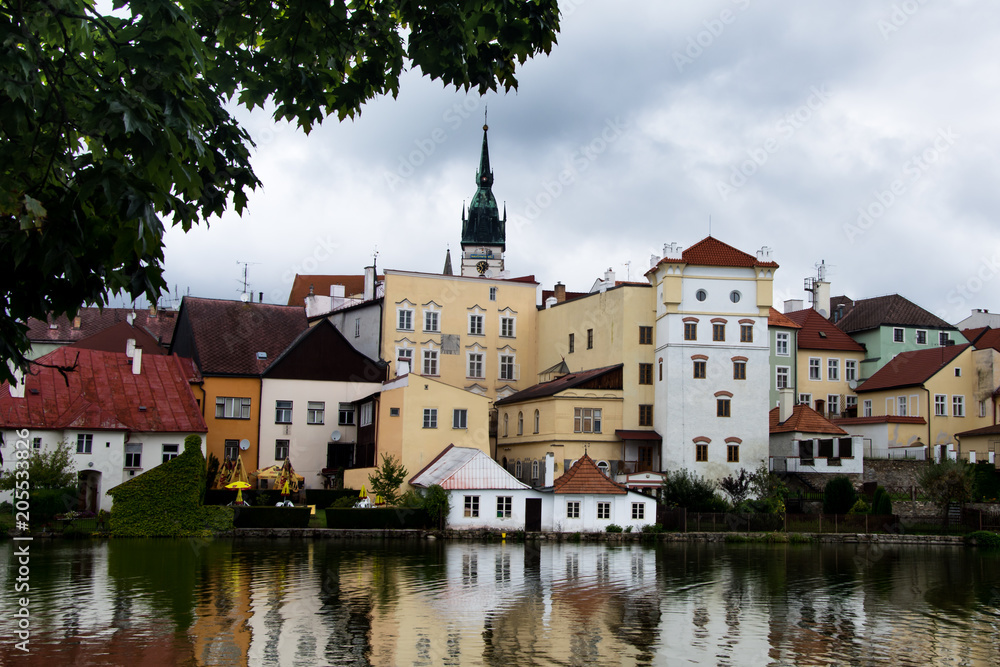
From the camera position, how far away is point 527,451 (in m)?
60.4

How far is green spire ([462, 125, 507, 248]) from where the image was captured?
126m

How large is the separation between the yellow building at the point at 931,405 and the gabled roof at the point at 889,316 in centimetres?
536

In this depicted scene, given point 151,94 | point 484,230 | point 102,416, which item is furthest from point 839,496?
point 484,230

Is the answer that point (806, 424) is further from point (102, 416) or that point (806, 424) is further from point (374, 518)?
point (102, 416)

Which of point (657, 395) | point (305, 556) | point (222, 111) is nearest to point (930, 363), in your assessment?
point (657, 395)

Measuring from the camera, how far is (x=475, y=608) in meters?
22.7

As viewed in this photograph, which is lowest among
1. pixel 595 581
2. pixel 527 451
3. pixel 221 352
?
pixel 595 581

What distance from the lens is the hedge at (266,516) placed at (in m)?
42.4

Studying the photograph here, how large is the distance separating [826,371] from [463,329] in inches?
983

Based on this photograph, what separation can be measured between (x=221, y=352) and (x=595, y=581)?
111 ft

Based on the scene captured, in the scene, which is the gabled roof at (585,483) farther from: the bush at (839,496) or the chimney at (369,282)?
the chimney at (369,282)

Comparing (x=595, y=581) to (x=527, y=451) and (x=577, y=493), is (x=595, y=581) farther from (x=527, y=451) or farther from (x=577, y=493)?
(x=527, y=451)

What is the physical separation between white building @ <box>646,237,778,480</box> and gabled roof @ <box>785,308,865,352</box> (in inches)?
498

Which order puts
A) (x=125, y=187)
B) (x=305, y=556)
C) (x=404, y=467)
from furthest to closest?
1. (x=404, y=467)
2. (x=305, y=556)
3. (x=125, y=187)
